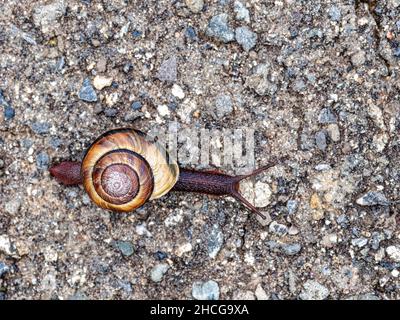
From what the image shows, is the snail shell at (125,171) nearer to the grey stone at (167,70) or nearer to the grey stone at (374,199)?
the grey stone at (167,70)

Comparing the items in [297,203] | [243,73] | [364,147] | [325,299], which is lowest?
[325,299]

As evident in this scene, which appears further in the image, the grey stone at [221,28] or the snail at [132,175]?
the grey stone at [221,28]

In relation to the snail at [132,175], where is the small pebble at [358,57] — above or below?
above

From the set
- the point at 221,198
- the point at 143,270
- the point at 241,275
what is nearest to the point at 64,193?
the point at 143,270

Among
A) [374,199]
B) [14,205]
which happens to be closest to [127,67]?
[14,205]

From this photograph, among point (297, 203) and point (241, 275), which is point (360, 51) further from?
point (241, 275)

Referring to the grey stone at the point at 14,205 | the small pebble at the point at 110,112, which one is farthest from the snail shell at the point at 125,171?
the grey stone at the point at 14,205
